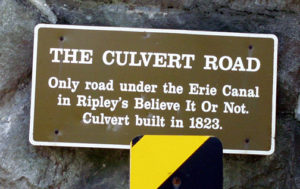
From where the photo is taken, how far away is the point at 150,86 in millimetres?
1554

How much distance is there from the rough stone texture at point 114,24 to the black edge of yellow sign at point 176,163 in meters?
0.47

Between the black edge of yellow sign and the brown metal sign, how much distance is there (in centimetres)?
38

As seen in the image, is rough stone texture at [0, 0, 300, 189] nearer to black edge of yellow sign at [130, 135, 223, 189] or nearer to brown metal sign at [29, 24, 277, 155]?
brown metal sign at [29, 24, 277, 155]

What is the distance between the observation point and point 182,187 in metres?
1.12

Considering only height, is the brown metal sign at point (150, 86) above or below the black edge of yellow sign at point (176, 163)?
above

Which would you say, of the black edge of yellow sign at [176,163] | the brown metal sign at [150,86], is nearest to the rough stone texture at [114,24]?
the brown metal sign at [150,86]

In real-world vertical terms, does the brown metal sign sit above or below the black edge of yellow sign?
above

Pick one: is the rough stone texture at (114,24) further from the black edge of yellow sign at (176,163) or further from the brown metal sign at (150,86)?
the black edge of yellow sign at (176,163)

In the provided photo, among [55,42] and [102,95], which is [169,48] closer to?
[102,95]

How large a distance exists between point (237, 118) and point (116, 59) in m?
0.52

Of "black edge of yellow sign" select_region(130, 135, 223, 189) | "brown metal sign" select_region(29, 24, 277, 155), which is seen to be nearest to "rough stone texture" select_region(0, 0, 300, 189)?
"brown metal sign" select_region(29, 24, 277, 155)

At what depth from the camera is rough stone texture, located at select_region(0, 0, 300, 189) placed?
1.61 metres

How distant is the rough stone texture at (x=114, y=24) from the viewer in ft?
5.28

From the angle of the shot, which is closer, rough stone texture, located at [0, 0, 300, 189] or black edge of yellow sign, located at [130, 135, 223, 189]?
black edge of yellow sign, located at [130, 135, 223, 189]
